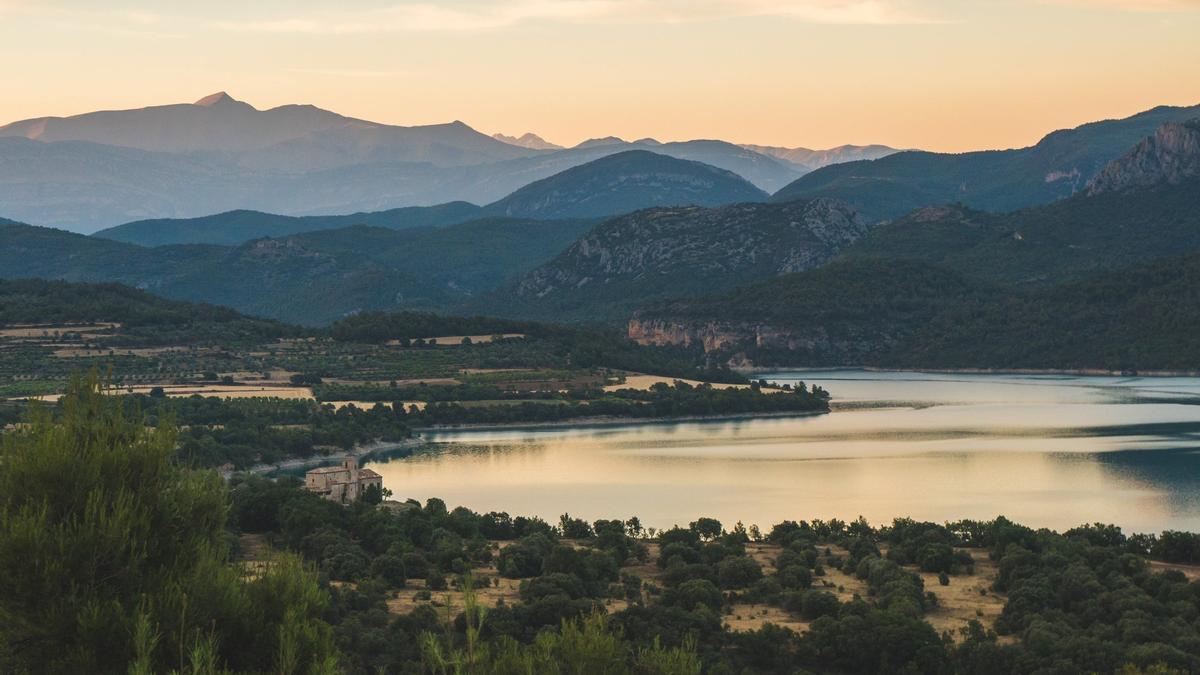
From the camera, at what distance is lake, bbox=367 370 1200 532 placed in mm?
63531

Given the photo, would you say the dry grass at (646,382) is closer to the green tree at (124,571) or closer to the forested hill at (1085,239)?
the forested hill at (1085,239)

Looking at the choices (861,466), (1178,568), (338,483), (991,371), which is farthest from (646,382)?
(1178,568)

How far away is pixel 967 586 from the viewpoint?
4156cm

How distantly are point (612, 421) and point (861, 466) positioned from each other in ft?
96.3

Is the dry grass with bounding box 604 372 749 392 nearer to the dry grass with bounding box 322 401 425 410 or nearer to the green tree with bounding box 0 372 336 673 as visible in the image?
the dry grass with bounding box 322 401 425 410

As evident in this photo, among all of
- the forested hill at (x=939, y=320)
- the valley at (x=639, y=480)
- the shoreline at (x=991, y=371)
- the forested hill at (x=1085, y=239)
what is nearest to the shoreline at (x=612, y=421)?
the valley at (x=639, y=480)

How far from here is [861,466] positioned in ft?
261

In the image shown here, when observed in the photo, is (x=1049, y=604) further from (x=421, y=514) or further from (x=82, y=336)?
(x=82, y=336)

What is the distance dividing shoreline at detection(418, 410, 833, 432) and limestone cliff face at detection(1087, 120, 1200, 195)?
97349 mm

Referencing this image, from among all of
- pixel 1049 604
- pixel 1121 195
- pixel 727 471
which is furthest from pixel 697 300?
pixel 1049 604

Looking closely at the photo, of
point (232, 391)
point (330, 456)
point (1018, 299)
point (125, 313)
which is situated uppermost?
point (1018, 299)

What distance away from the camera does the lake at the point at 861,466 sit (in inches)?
2501

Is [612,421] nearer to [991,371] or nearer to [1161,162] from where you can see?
[991,371]

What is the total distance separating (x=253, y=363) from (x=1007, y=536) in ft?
249
